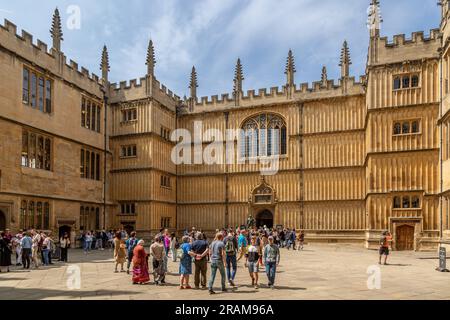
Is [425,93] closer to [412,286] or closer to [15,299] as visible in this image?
[412,286]

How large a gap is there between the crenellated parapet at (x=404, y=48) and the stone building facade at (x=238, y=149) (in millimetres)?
71

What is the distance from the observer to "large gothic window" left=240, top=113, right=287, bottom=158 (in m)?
34.5

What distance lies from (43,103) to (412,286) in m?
23.6

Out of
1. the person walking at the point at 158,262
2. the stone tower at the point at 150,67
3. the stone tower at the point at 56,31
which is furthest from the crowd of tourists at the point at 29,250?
the stone tower at the point at 150,67

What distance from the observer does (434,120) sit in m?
26.3

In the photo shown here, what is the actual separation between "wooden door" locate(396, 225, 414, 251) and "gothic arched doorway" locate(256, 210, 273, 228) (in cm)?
1043

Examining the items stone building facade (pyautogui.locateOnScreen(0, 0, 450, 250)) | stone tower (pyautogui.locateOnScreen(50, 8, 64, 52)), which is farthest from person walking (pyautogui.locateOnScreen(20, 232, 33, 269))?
stone tower (pyautogui.locateOnScreen(50, 8, 64, 52))

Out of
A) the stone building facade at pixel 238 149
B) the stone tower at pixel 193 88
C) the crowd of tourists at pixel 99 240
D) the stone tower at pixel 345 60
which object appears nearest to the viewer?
the stone building facade at pixel 238 149

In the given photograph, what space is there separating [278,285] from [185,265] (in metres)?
2.85

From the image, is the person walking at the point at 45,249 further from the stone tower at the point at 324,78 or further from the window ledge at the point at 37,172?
the stone tower at the point at 324,78

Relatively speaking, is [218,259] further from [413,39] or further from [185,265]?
[413,39]

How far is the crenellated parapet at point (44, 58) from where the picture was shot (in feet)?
80.5

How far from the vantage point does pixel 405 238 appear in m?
26.5

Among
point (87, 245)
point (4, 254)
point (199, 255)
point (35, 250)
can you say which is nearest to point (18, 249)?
point (35, 250)
